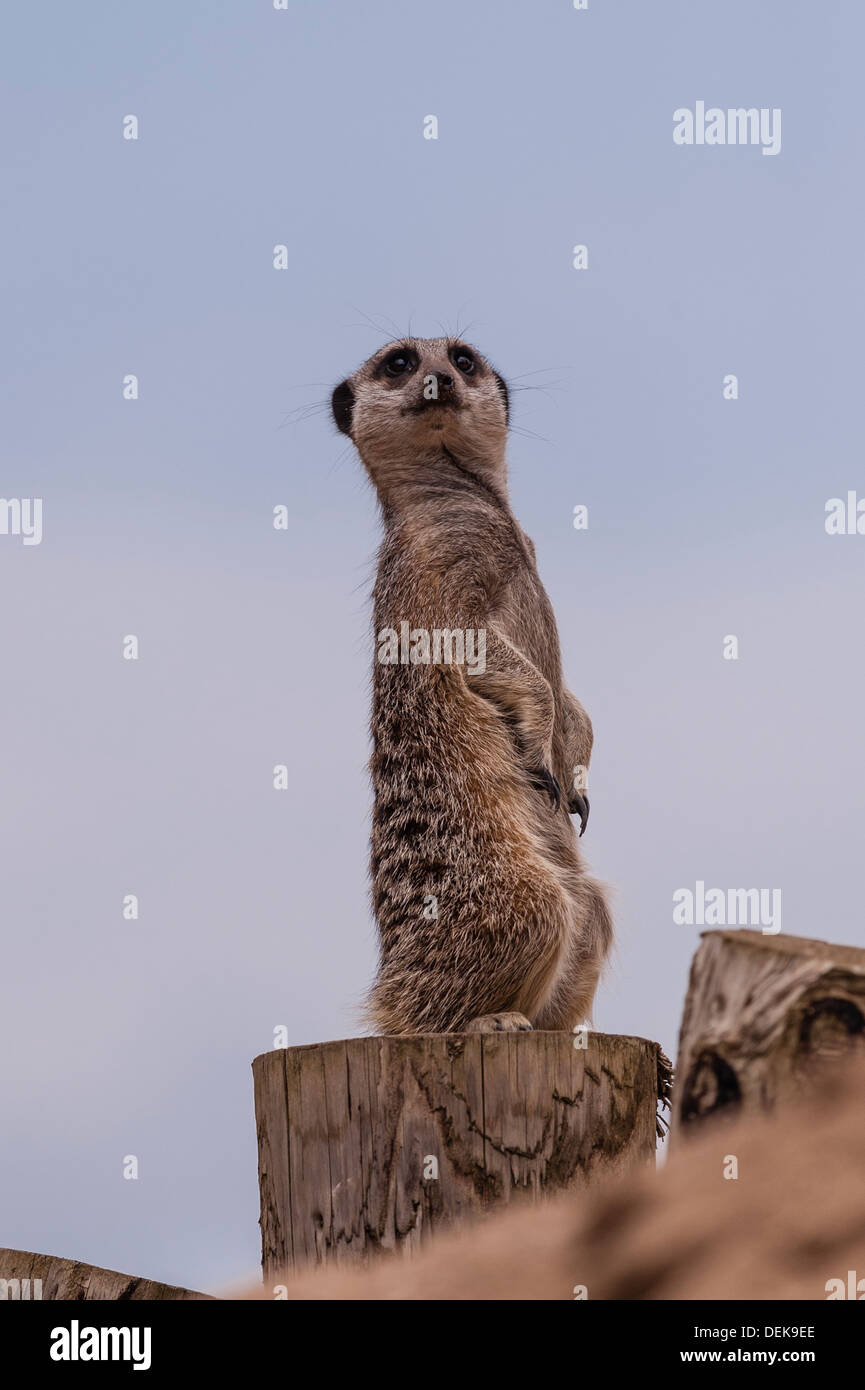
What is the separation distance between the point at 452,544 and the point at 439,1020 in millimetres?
2119

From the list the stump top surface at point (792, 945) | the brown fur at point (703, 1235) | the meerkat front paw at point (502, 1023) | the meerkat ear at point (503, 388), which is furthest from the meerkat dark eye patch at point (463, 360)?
the brown fur at point (703, 1235)

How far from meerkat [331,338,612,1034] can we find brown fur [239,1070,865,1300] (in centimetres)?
288

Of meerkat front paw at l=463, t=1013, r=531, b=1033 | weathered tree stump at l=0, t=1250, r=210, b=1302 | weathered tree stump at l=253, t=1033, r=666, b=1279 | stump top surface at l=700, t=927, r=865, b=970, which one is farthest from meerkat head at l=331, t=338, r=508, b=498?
stump top surface at l=700, t=927, r=865, b=970

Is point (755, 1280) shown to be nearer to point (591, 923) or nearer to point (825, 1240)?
point (825, 1240)

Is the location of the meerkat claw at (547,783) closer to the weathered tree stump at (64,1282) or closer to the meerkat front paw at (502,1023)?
the meerkat front paw at (502,1023)

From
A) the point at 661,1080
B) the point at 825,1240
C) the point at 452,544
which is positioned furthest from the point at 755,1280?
the point at 452,544

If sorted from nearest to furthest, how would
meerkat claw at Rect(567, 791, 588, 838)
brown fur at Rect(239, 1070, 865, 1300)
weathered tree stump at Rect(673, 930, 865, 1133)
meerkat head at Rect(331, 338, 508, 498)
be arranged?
brown fur at Rect(239, 1070, 865, 1300), weathered tree stump at Rect(673, 930, 865, 1133), meerkat claw at Rect(567, 791, 588, 838), meerkat head at Rect(331, 338, 508, 498)

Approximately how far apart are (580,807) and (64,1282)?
3.05m

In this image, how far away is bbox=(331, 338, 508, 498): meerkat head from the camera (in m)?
6.69

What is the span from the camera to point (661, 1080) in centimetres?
450

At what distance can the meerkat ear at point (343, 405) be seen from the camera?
7.31m

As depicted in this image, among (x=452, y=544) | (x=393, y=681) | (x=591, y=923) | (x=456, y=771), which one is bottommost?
(x=591, y=923)

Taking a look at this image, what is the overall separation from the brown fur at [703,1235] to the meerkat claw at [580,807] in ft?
13.5

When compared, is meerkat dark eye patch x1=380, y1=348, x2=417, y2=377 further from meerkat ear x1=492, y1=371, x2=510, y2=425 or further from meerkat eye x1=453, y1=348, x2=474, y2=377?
meerkat ear x1=492, y1=371, x2=510, y2=425
